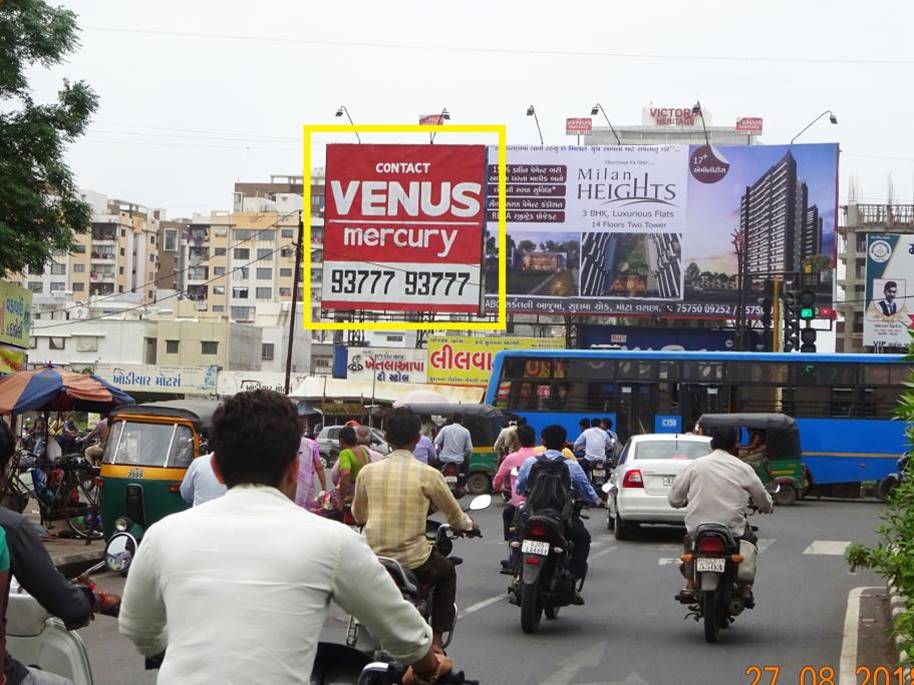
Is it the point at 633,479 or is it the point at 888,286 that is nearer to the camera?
the point at 633,479

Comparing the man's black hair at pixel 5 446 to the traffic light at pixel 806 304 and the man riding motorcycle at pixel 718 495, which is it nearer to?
the man riding motorcycle at pixel 718 495

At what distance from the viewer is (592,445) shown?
94.9 feet

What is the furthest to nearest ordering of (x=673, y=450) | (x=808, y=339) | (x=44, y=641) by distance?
(x=808, y=339)
(x=673, y=450)
(x=44, y=641)

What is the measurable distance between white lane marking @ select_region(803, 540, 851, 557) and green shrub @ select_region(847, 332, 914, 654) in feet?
28.6

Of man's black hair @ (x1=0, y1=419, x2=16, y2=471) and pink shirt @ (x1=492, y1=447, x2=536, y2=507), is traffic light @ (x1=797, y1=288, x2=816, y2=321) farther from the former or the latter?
man's black hair @ (x1=0, y1=419, x2=16, y2=471)

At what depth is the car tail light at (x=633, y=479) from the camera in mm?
20578

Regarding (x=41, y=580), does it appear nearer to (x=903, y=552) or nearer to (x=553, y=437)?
(x=903, y=552)

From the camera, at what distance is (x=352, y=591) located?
371cm

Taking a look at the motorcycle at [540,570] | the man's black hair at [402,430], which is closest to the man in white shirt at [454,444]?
the motorcycle at [540,570]

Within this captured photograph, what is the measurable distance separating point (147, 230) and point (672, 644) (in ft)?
457

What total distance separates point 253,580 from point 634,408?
34044 millimetres

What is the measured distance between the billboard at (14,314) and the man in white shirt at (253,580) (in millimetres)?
20510

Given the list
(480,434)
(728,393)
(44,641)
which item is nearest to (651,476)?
(480,434)

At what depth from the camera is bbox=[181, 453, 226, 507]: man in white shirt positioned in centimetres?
1138
